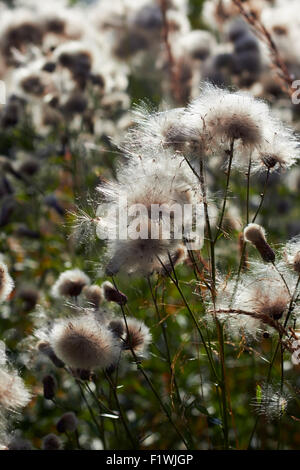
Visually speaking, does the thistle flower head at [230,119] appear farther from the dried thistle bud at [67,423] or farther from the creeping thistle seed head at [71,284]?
the dried thistle bud at [67,423]

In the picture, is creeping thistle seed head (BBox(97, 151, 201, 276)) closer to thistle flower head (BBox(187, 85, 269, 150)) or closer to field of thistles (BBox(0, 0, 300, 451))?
field of thistles (BBox(0, 0, 300, 451))

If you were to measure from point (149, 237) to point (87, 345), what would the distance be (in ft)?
Answer: 0.98

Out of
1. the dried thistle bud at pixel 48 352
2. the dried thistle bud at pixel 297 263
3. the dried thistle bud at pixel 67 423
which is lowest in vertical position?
the dried thistle bud at pixel 67 423

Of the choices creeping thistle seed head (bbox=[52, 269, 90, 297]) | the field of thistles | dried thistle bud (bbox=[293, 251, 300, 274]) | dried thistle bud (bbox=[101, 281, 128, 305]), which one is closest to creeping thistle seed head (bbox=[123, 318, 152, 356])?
the field of thistles

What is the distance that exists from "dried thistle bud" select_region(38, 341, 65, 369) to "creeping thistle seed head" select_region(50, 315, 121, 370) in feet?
→ 0.54

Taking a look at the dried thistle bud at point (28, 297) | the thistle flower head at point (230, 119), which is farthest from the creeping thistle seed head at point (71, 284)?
the dried thistle bud at point (28, 297)

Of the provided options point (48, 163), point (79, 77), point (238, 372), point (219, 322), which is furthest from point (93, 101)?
point (219, 322)

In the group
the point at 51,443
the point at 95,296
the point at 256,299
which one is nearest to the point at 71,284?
the point at 95,296

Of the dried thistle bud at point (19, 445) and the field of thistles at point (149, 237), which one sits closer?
the field of thistles at point (149, 237)

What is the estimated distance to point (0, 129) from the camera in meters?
3.47

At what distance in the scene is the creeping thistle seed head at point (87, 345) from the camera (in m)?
1.44

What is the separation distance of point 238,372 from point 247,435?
1.04 ft

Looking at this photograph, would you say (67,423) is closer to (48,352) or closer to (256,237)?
(48,352)

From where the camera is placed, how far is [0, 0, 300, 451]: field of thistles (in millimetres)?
1406
